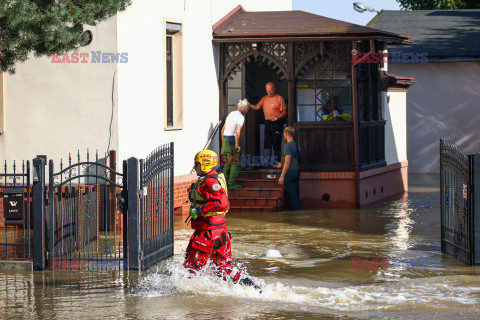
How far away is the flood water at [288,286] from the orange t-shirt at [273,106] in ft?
16.6

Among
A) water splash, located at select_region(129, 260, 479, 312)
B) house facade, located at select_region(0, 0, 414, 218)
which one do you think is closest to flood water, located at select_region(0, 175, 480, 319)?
water splash, located at select_region(129, 260, 479, 312)

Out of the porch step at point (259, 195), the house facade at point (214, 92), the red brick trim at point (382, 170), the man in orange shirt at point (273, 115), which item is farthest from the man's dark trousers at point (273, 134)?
the red brick trim at point (382, 170)

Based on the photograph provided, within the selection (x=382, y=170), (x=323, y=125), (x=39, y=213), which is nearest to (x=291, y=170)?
(x=323, y=125)

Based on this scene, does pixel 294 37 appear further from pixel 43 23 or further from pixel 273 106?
pixel 43 23

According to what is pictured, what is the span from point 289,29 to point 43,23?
8165 mm

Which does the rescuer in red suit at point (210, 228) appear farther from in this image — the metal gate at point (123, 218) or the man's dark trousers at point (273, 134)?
the man's dark trousers at point (273, 134)

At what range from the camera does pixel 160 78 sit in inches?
672

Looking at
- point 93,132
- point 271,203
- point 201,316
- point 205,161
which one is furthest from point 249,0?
point 201,316

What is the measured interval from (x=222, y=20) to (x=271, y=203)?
173 inches

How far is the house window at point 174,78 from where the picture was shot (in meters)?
17.8

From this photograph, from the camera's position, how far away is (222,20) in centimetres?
2012

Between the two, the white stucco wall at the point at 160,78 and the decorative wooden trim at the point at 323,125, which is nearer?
the white stucco wall at the point at 160,78

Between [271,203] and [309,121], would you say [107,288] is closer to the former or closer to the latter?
[271,203]

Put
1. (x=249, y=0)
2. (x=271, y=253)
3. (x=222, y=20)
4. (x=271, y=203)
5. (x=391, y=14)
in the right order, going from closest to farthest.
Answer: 1. (x=271, y=253)
2. (x=271, y=203)
3. (x=222, y=20)
4. (x=249, y=0)
5. (x=391, y=14)
